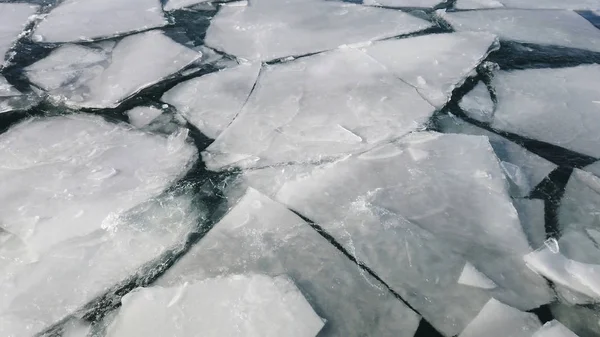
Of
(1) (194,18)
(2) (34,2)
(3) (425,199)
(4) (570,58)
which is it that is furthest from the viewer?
(2) (34,2)

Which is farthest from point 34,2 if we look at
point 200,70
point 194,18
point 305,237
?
point 305,237

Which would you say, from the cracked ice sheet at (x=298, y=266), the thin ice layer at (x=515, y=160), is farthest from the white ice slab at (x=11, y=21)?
the thin ice layer at (x=515, y=160)

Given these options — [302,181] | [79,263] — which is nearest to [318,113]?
[302,181]

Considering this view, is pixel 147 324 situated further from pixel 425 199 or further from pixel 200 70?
pixel 200 70

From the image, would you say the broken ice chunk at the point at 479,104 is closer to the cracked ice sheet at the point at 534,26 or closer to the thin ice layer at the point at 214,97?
the cracked ice sheet at the point at 534,26

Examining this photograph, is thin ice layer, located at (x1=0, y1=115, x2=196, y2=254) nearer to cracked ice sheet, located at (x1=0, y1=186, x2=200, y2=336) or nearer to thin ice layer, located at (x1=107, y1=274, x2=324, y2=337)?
cracked ice sheet, located at (x1=0, y1=186, x2=200, y2=336)

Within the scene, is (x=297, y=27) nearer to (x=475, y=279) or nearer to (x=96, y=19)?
(x=96, y=19)
